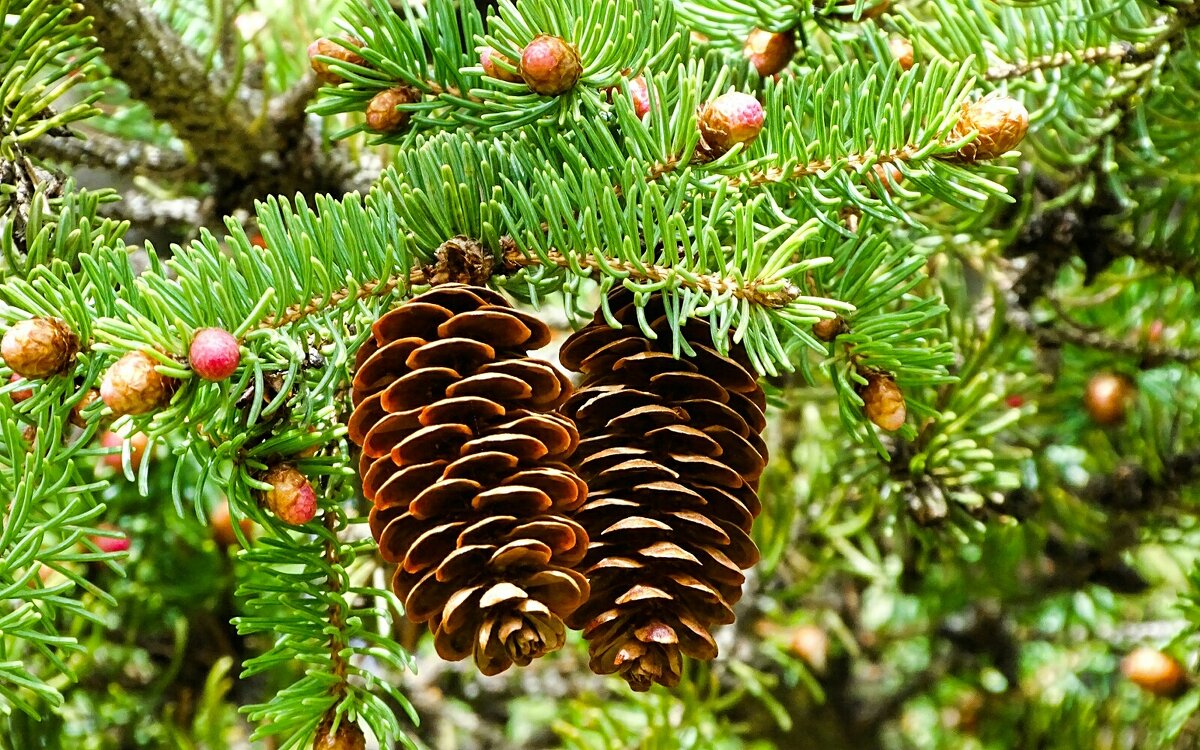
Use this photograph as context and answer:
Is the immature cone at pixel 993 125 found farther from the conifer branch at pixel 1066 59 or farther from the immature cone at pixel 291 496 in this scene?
the immature cone at pixel 291 496

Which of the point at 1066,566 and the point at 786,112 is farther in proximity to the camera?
the point at 1066,566

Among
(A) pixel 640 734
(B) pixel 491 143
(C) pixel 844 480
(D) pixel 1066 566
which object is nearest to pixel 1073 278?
(D) pixel 1066 566

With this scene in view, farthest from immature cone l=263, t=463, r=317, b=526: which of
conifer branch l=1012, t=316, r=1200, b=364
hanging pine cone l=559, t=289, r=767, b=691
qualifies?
conifer branch l=1012, t=316, r=1200, b=364

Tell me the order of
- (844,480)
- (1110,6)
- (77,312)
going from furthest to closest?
(844,480)
(1110,6)
(77,312)

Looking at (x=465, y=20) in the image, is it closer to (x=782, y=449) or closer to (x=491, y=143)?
(x=491, y=143)

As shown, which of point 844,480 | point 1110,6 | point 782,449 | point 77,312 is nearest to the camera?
point 77,312

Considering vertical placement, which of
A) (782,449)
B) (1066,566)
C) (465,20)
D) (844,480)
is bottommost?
(1066,566)
